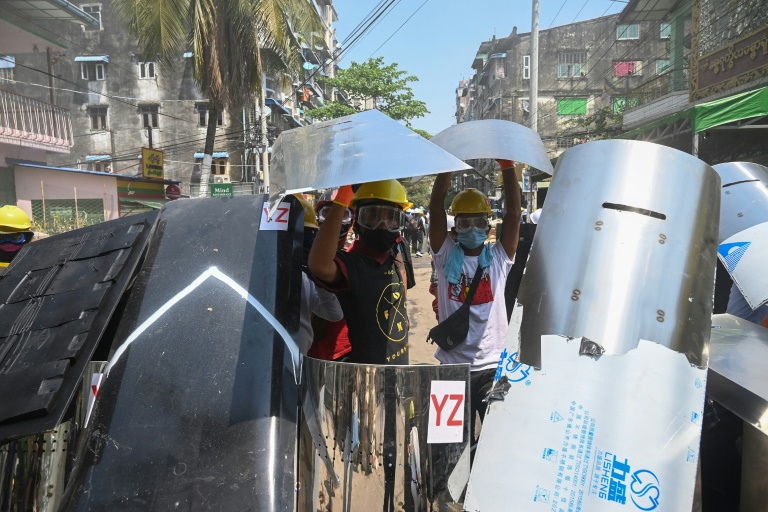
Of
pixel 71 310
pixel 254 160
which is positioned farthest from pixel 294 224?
pixel 254 160

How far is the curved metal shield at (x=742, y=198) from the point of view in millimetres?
2059

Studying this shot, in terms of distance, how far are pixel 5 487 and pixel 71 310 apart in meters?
0.53

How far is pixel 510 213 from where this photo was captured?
2.74m

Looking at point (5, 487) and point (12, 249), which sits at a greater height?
point (12, 249)

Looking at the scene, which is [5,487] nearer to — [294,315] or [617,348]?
[294,315]

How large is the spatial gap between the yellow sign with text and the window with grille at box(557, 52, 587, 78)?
30137mm

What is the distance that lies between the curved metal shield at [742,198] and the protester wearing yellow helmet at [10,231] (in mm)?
4452

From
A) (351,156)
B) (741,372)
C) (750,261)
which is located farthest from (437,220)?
(741,372)

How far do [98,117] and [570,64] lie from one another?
108 feet

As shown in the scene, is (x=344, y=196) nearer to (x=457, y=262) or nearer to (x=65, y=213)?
(x=457, y=262)

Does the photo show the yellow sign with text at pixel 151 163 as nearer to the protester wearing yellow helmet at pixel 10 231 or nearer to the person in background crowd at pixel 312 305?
the protester wearing yellow helmet at pixel 10 231

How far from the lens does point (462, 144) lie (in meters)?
2.16

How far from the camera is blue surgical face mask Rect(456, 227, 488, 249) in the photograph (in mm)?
2789

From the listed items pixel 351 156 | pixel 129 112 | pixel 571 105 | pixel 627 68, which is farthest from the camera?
pixel 571 105
